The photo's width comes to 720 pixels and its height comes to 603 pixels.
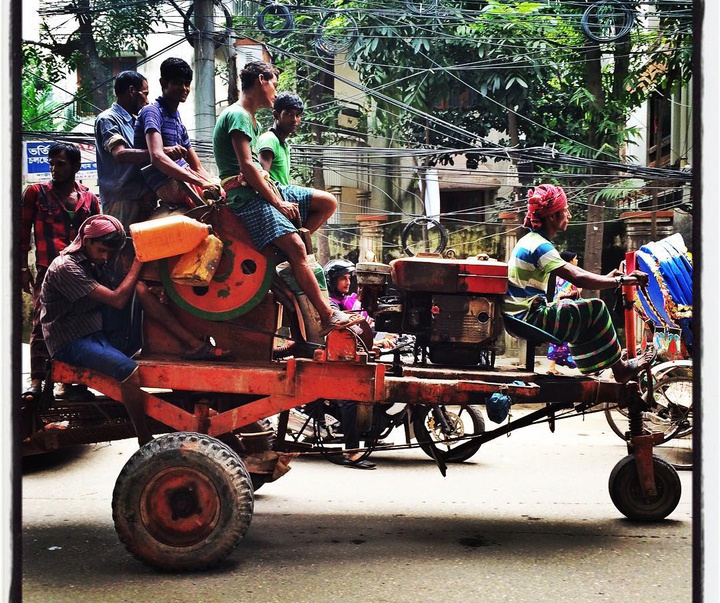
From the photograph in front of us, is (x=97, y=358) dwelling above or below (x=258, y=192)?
below

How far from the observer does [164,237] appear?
4.68 metres

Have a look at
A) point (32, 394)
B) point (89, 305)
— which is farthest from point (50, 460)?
point (89, 305)

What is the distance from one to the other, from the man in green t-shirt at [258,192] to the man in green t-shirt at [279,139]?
11.8 inches

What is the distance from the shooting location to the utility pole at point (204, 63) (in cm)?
886

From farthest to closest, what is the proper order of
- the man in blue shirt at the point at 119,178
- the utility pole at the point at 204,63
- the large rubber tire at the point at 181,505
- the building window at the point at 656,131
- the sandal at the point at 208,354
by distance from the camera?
the building window at the point at 656,131 → the utility pole at the point at 204,63 → the man in blue shirt at the point at 119,178 → the sandal at the point at 208,354 → the large rubber tire at the point at 181,505

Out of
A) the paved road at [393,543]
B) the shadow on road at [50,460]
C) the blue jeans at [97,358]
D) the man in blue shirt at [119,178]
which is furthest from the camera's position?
the shadow on road at [50,460]

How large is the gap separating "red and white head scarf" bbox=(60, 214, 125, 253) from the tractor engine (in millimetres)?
1577

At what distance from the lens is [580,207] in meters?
14.1

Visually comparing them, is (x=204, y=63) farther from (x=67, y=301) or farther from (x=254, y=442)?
(x=254, y=442)

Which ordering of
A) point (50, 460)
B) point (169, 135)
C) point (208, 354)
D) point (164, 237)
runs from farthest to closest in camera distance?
1. point (50, 460)
2. point (169, 135)
3. point (208, 354)
4. point (164, 237)

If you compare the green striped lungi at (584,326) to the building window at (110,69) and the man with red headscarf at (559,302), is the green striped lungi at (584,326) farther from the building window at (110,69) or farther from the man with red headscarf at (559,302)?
the building window at (110,69)

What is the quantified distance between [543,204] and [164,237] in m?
2.50

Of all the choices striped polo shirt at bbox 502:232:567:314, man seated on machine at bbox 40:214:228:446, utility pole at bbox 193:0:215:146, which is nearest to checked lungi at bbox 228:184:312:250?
man seated on machine at bbox 40:214:228:446

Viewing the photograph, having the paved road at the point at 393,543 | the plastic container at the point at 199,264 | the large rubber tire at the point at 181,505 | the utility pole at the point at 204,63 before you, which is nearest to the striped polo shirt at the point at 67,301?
the plastic container at the point at 199,264
